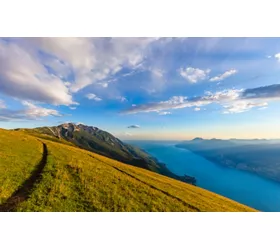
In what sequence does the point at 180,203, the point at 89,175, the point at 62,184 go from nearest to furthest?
the point at 62,184
the point at 180,203
the point at 89,175

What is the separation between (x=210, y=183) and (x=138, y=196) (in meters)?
203

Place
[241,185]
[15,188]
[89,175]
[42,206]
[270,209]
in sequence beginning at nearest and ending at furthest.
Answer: [42,206] < [15,188] < [89,175] < [270,209] < [241,185]

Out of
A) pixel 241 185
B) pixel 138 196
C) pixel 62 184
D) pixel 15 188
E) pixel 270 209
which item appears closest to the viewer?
pixel 15 188

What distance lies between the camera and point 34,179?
13.3 m

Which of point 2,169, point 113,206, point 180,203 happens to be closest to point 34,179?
point 2,169

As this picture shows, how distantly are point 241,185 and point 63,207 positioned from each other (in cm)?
21714

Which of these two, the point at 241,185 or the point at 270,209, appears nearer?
the point at 270,209

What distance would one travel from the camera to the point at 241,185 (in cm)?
18850

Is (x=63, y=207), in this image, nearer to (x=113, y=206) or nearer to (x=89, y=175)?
(x=113, y=206)

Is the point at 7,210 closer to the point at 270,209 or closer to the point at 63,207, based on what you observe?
the point at 63,207

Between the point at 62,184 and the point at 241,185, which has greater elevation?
the point at 62,184

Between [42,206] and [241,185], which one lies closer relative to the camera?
[42,206]
